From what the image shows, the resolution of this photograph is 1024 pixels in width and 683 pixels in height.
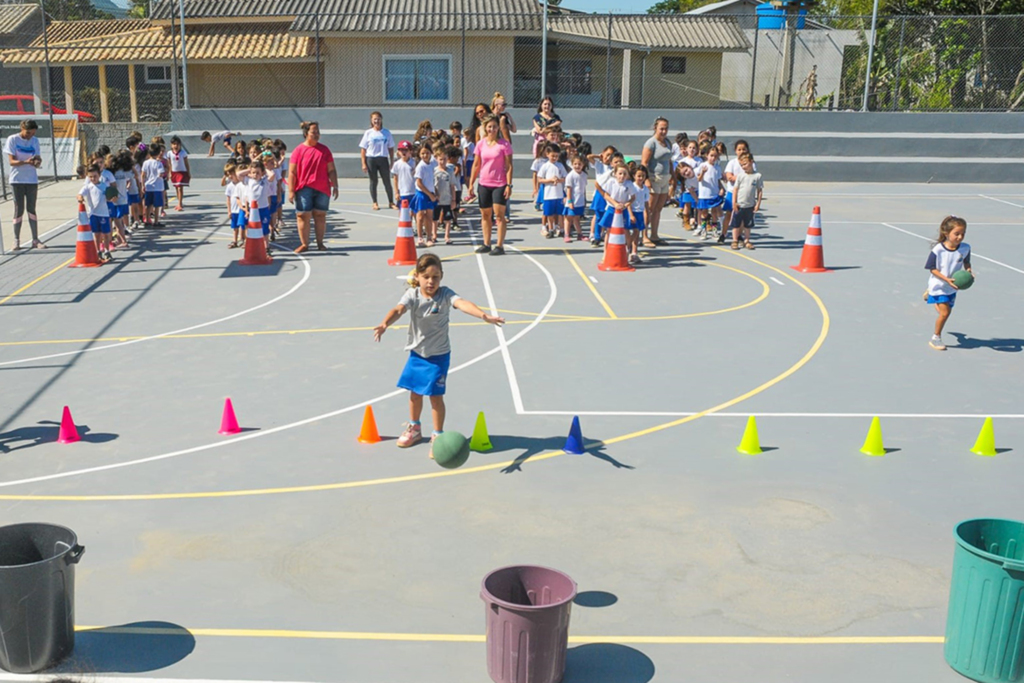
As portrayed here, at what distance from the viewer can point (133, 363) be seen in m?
11.5

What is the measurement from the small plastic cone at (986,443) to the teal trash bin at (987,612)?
3.49 m

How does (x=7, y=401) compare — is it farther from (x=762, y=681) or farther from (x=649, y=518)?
(x=762, y=681)

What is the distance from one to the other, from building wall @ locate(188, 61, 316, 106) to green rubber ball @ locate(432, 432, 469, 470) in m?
28.0

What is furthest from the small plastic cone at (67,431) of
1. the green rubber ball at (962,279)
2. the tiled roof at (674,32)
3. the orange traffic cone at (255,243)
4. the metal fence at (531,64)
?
the tiled roof at (674,32)

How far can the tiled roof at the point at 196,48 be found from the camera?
34.4 metres

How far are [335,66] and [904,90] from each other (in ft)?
57.2

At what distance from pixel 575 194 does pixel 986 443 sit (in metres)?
10.6

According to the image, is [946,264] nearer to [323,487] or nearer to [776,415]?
[776,415]

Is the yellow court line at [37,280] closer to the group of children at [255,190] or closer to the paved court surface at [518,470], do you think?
the paved court surface at [518,470]

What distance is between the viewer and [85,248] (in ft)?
53.8

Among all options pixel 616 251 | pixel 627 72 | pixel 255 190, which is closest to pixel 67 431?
pixel 255 190

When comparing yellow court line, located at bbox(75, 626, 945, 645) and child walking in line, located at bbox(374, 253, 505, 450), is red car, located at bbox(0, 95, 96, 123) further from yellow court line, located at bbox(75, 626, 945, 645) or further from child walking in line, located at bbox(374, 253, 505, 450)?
yellow court line, located at bbox(75, 626, 945, 645)

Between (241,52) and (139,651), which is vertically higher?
(241,52)

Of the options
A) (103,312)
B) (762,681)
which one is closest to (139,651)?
(762,681)
